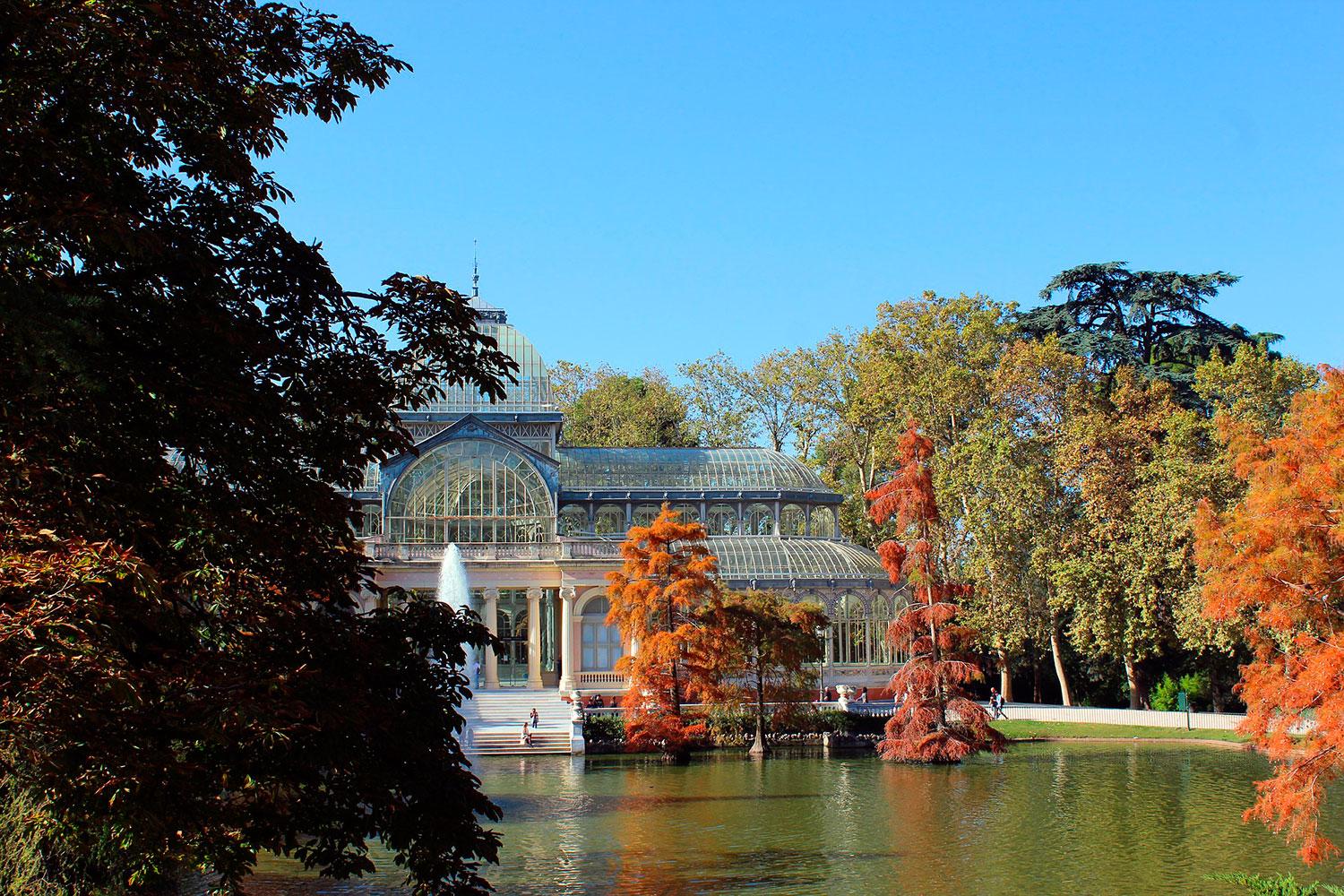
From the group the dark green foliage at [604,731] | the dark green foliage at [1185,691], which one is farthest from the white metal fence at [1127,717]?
the dark green foliage at [604,731]

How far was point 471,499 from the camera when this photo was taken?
48.4 meters

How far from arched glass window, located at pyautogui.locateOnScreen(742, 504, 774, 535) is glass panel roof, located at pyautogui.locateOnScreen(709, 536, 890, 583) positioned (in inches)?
71.0

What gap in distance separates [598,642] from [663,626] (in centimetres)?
1091

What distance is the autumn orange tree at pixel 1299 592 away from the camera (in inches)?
674

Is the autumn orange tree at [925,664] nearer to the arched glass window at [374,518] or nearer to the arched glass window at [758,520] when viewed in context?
the arched glass window at [758,520]

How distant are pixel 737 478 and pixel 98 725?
44.9m

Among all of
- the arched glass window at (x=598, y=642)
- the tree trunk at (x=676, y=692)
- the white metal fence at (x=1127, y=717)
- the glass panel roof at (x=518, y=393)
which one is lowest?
the white metal fence at (x=1127, y=717)

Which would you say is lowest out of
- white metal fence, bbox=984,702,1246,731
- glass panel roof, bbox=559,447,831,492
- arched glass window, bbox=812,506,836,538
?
white metal fence, bbox=984,702,1246,731

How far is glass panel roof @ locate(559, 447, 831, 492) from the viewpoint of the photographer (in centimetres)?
5191

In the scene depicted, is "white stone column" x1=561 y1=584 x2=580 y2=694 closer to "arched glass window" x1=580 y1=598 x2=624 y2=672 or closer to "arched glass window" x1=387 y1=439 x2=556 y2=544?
"arched glass window" x1=580 y1=598 x2=624 y2=672

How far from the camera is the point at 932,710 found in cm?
3453

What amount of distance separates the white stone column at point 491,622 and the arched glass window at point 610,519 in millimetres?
5141

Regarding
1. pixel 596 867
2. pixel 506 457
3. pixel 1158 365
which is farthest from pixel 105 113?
pixel 1158 365

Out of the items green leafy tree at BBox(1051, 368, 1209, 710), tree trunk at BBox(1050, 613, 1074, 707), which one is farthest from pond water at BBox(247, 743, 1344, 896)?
tree trunk at BBox(1050, 613, 1074, 707)
